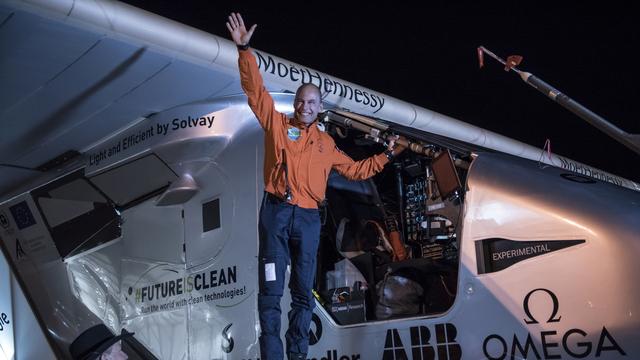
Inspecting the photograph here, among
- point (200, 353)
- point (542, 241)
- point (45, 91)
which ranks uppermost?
point (45, 91)

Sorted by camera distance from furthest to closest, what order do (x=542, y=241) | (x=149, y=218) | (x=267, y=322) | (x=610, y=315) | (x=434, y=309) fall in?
1. (x=149, y=218)
2. (x=434, y=309)
3. (x=267, y=322)
4. (x=542, y=241)
5. (x=610, y=315)

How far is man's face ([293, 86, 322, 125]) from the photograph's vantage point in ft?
12.4

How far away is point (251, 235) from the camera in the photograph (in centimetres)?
483

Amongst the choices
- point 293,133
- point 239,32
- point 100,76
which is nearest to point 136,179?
point 100,76

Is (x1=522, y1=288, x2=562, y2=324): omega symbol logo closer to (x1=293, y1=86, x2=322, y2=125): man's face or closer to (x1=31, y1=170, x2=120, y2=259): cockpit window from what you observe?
(x1=293, y1=86, x2=322, y2=125): man's face

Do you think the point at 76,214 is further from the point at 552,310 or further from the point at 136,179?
the point at 552,310

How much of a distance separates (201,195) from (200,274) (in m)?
0.61

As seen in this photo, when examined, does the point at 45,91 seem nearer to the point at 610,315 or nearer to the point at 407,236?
the point at 407,236

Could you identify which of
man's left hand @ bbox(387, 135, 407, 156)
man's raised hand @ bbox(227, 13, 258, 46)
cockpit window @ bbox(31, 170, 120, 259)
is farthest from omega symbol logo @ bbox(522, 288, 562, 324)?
cockpit window @ bbox(31, 170, 120, 259)

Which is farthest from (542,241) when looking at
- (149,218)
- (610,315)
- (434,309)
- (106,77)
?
(106,77)

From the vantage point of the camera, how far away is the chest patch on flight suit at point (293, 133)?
12.3 ft

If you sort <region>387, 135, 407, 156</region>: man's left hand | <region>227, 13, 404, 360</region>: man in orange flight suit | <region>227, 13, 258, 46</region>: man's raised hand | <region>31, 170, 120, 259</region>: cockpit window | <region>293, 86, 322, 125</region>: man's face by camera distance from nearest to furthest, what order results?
1. <region>227, 13, 258, 46</region>: man's raised hand
2. <region>227, 13, 404, 360</region>: man in orange flight suit
3. <region>293, 86, 322, 125</region>: man's face
4. <region>387, 135, 407, 156</region>: man's left hand
5. <region>31, 170, 120, 259</region>: cockpit window

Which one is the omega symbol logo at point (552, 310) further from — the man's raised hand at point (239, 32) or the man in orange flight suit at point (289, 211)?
the man's raised hand at point (239, 32)

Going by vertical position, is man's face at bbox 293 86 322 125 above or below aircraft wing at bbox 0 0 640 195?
below
